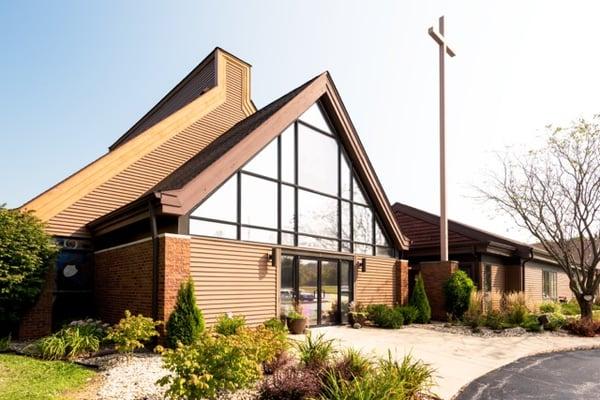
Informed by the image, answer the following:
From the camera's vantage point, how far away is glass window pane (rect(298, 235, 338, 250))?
44.4 ft

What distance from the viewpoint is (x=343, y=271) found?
15.1 metres

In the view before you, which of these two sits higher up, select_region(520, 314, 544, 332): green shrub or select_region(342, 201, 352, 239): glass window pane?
select_region(342, 201, 352, 239): glass window pane

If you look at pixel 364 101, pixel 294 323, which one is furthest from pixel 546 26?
pixel 294 323

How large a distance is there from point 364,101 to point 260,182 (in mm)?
4976

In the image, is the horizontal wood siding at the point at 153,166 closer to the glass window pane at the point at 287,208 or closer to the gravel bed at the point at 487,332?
the glass window pane at the point at 287,208

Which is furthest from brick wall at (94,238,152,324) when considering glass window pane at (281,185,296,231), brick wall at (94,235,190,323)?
glass window pane at (281,185,296,231)

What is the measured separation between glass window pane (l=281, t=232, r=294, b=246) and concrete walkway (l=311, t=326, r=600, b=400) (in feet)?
8.35

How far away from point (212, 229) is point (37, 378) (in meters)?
4.81

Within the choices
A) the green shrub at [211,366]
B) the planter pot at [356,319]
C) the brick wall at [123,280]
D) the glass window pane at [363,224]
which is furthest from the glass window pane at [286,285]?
the green shrub at [211,366]

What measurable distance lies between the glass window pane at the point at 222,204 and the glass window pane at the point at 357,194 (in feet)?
17.5

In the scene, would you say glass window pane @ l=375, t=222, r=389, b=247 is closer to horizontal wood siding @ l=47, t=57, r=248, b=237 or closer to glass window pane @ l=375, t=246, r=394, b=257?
glass window pane @ l=375, t=246, r=394, b=257

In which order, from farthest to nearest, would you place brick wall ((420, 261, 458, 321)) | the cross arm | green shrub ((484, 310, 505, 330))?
the cross arm, brick wall ((420, 261, 458, 321)), green shrub ((484, 310, 505, 330))

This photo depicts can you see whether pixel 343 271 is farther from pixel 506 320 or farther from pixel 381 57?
pixel 381 57

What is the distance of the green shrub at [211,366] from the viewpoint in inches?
216
